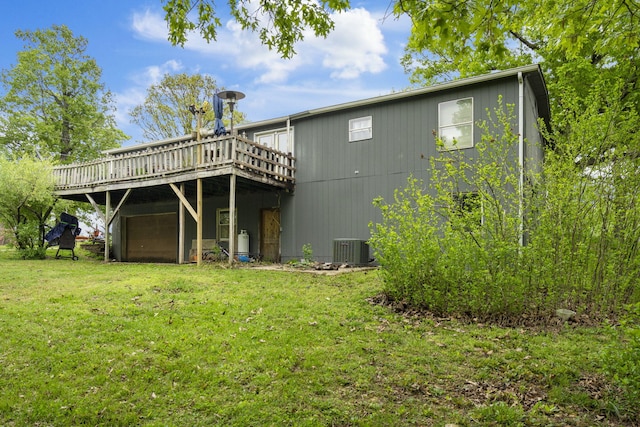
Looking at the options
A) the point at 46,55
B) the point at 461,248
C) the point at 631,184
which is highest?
the point at 46,55

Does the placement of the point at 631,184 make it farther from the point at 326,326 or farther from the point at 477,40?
the point at 326,326

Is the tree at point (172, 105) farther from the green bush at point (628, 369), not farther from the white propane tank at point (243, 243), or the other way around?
the green bush at point (628, 369)

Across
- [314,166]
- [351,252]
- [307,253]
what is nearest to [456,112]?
[314,166]

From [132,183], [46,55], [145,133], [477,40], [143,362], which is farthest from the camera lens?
[145,133]

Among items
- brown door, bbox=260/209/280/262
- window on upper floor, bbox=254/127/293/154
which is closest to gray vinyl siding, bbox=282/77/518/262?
window on upper floor, bbox=254/127/293/154

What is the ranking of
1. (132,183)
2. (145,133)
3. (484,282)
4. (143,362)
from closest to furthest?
1. (143,362)
2. (484,282)
3. (132,183)
4. (145,133)

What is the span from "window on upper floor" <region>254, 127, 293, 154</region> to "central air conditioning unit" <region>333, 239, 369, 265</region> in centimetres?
408

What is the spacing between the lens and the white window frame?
11695 millimetres

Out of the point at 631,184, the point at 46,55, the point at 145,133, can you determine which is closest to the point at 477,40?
the point at 631,184

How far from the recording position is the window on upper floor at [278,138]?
13188 millimetres

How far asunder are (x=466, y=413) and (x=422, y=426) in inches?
15.4

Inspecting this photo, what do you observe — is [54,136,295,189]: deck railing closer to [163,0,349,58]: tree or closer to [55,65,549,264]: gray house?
[55,65,549,264]: gray house

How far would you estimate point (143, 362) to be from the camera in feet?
12.1

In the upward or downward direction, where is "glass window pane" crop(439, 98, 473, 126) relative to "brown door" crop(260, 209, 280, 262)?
upward
